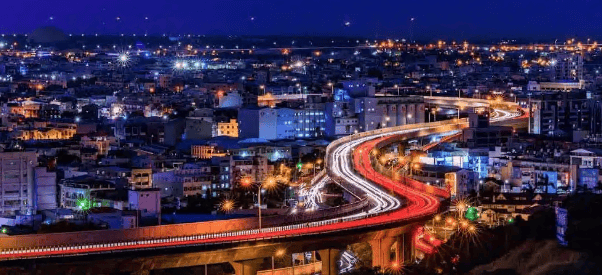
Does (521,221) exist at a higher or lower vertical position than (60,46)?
lower

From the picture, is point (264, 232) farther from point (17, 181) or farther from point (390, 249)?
point (17, 181)

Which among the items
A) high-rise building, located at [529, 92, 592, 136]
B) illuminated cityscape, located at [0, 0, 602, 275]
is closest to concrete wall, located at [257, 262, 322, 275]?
illuminated cityscape, located at [0, 0, 602, 275]

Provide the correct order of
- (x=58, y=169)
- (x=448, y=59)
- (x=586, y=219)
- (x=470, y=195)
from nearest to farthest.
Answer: (x=586, y=219)
(x=470, y=195)
(x=58, y=169)
(x=448, y=59)

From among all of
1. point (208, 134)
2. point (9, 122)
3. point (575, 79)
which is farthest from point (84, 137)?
point (575, 79)

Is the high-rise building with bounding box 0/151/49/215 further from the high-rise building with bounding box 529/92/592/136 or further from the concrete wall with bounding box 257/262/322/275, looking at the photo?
the high-rise building with bounding box 529/92/592/136

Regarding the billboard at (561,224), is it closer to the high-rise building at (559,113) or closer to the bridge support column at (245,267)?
the bridge support column at (245,267)

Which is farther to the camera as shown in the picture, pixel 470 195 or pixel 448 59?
pixel 448 59

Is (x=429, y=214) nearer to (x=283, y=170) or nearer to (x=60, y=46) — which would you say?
(x=283, y=170)

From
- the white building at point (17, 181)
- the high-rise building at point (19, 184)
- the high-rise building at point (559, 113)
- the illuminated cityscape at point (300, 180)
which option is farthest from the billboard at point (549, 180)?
the high-rise building at point (559, 113)
